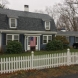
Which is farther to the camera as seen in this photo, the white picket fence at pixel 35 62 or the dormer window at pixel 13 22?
the dormer window at pixel 13 22

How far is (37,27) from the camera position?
27.1 m

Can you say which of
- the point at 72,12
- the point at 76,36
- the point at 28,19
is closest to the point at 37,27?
the point at 28,19

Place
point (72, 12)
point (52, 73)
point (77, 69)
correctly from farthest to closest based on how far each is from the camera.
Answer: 1. point (72, 12)
2. point (77, 69)
3. point (52, 73)

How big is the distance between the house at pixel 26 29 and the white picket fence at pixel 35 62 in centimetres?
1219

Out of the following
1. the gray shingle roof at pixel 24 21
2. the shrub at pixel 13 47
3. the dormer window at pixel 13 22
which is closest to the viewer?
the shrub at pixel 13 47

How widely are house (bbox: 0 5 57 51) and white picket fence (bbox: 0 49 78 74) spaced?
12.2 meters

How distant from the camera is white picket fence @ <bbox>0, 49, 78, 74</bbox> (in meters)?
9.79

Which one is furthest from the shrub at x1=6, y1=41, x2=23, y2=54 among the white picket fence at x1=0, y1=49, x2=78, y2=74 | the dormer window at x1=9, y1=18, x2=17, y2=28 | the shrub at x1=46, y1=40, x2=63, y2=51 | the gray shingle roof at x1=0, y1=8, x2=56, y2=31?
the white picket fence at x1=0, y1=49, x2=78, y2=74

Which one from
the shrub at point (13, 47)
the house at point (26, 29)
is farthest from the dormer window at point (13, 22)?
the shrub at point (13, 47)

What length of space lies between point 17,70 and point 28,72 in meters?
0.67

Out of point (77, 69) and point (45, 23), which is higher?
point (45, 23)

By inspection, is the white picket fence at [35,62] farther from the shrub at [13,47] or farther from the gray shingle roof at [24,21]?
the gray shingle roof at [24,21]

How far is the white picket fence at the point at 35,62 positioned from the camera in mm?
9789

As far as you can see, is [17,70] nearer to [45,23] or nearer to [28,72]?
[28,72]
